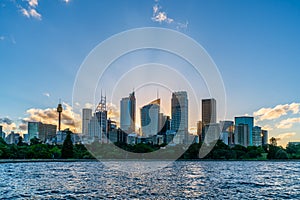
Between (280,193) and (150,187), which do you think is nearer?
(280,193)

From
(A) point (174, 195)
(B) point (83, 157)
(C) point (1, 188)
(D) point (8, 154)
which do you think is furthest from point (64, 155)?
(A) point (174, 195)

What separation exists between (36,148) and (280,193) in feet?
516

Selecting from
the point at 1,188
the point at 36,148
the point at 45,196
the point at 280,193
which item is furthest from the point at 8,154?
the point at 280,193

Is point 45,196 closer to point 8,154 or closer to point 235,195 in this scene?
point 235,195

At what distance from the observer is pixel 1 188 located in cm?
5038

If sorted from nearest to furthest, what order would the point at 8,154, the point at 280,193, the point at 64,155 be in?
1. the point at 280,193
2. the point at 8,154
3. the point at 64,155

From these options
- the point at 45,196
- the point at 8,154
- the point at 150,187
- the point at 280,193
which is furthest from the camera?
the point at 8,154

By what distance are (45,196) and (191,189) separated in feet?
63.6

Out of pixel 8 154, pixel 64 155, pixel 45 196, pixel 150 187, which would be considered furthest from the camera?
pixel 64 155

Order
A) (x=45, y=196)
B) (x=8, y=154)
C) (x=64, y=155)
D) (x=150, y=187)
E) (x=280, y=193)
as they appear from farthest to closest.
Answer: (x=64, y=155), (x=8, y=154), (x=150, y=187), (x=280, y=193), (x=45, y=196)

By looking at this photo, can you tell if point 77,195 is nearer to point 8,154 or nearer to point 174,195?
point 174,195

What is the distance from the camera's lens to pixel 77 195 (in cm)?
4341

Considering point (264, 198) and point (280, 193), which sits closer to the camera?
point (264, 198)

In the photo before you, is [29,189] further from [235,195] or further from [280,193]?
[280,193]
